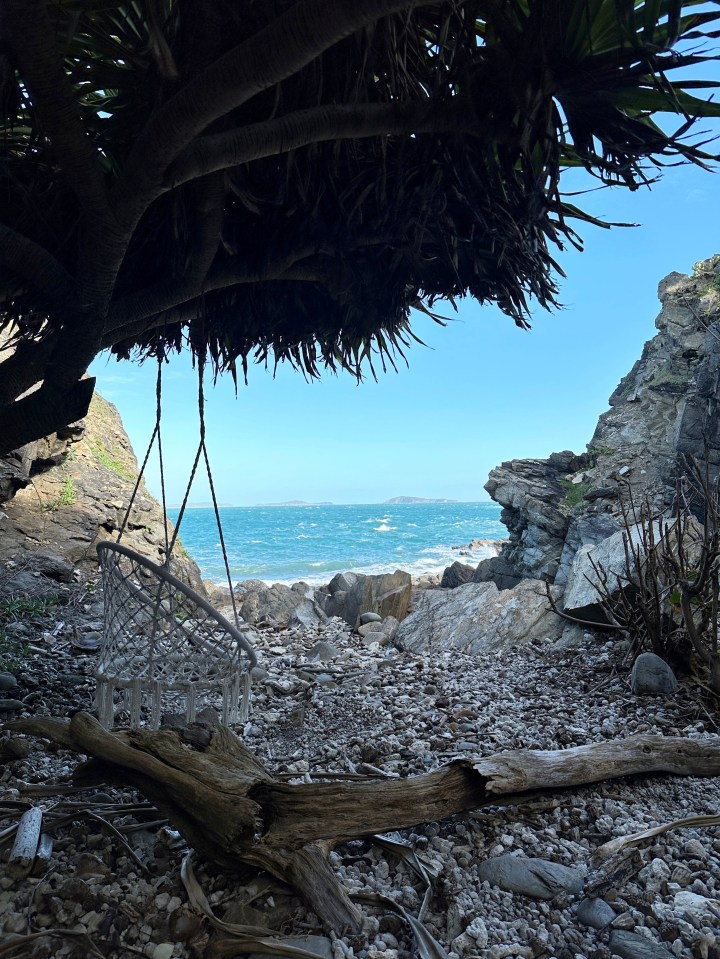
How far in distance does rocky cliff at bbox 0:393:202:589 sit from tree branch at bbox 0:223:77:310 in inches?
133

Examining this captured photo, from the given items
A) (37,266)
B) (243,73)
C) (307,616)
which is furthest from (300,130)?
(307,616)

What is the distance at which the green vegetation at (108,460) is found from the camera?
6.90 metres

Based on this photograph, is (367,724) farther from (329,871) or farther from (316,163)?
(316,163)

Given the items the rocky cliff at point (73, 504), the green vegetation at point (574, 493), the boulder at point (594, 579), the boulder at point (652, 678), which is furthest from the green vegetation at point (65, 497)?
the green vegetation at point (574, 493)

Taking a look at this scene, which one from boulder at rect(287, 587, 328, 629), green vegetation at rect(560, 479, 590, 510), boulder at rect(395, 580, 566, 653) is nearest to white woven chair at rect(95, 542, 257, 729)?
boulder at rect(395, 580, 566, 653)

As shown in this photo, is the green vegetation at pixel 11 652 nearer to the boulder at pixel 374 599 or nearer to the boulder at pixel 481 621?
the boulder at pixel 481 621

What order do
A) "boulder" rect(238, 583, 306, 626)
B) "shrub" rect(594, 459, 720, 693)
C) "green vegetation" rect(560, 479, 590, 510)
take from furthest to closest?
1. "green vegetation" rect(560, 479, 590, 510)
2. "boulder" rect(238, 583, 306, 626)
3. "shrub" rect(594, 459, 720, 693)

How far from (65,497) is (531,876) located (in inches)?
228

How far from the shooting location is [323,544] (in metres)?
26.4

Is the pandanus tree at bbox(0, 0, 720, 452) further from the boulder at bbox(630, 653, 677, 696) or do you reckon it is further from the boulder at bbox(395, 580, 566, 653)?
the boulder at bbox(395, 580, 566, 653)

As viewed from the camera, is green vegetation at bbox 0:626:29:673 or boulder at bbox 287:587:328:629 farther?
boulder at bbox 287:587:328:629

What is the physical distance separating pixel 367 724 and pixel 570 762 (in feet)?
3.49

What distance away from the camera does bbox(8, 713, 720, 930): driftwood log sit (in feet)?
4.44

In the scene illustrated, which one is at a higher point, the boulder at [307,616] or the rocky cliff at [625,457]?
the rocky cliff at [625,457]
